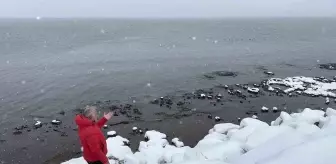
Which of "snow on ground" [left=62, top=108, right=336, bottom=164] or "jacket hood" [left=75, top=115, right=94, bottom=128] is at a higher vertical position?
"jacket hood" [left=75, top=115, right=94, bottom=128]

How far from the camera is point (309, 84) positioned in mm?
31562

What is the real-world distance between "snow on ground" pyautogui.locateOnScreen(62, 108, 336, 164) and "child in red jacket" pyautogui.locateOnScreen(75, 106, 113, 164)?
2.66 metres

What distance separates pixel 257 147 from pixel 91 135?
583 cm

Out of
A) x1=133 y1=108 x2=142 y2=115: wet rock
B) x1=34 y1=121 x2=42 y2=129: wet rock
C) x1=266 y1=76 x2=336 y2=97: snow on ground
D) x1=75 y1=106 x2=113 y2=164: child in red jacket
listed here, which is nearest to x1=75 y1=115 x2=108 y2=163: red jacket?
x1=75 y1=106 x2=113 y2=164: child in red jacket

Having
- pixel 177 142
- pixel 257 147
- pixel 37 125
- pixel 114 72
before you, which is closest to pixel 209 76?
pixel 114 72

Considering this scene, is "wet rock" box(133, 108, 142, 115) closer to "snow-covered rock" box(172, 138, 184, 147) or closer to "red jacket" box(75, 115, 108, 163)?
"snow-covered rock" box(172, 138, 184, 147)

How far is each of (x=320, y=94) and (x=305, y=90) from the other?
1581mm

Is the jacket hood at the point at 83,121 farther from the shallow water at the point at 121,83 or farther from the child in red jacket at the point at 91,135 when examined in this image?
the shallow water at the point at 121,83

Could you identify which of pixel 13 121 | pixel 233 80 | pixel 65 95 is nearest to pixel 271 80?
pixel 233 80

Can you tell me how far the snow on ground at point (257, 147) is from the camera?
8156 mm

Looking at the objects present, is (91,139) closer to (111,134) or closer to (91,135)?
(91,135)

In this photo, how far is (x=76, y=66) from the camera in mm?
45344

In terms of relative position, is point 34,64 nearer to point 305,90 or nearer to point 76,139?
point 76,139

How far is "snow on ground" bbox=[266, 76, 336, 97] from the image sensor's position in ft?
93.6
